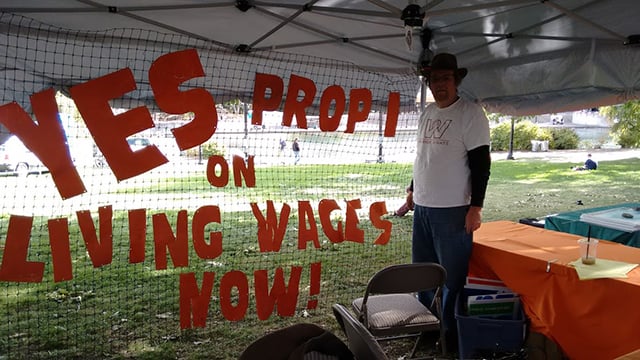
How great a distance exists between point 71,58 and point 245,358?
2328 millimetres

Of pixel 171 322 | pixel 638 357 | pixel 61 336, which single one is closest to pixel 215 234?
pixel 171 322

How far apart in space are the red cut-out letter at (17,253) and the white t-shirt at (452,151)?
2.22m

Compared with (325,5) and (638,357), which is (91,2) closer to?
(325,5)

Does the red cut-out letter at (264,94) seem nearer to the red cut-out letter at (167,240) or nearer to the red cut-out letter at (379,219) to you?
the red cut-out letter at (167,240)

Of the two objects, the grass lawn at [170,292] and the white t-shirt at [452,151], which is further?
the grass lawn at [170,292]

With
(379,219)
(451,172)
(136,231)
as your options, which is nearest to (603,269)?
(451,172)

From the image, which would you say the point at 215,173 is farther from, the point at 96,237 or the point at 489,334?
the point at 489,334

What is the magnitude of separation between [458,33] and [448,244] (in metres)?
1.63

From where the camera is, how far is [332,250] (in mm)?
4895

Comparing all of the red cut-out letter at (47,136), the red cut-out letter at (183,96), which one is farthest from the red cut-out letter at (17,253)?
the red cut-out letter at (183,96)

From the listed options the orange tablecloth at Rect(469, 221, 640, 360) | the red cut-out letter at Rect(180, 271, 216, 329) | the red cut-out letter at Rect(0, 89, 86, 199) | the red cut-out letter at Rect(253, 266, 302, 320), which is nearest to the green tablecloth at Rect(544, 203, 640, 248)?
the orange tablecloth at Rect(469, 221, 640, 360)

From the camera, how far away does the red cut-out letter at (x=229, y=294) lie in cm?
281

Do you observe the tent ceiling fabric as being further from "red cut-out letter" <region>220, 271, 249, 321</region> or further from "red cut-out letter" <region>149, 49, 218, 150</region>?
"red cut-out letter" <region>220, 271, 249, 321</region>

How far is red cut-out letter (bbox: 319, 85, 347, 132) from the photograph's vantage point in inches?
124
